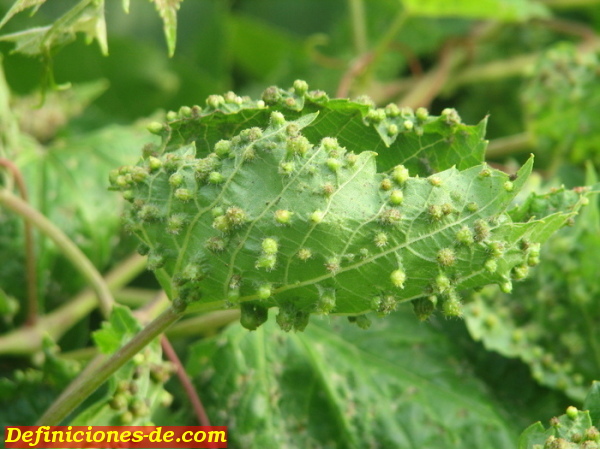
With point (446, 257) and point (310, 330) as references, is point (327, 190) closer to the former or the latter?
point (446, 257)

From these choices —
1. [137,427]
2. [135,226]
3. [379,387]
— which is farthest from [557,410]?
[135,226]

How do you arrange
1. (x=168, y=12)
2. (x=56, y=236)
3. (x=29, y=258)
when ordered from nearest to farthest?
(x=168, y=12), (x=56, y=236), (x=29, y=258)

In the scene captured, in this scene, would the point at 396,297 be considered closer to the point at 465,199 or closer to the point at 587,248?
the point at 465,199

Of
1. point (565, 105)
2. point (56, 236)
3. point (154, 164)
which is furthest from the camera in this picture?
point (565, 105)

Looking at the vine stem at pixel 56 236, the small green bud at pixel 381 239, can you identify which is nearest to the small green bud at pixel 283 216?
the small green bud at pixel 381 239

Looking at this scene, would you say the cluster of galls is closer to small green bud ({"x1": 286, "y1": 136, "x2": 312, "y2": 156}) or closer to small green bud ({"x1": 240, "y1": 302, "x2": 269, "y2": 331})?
small green bud ({"x1": 240, "y1": 302, "x2": 269, "y2": 331})

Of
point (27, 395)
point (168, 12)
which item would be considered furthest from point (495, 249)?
point (27, 395)
